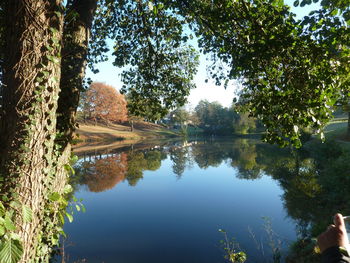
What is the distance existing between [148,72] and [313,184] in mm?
15297

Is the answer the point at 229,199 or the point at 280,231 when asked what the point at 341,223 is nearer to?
the point at 280,231

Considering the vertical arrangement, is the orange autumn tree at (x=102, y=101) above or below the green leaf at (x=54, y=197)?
above

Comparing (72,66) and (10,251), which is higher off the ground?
(72,66)

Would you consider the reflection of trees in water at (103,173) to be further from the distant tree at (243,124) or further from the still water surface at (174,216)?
the distant tree at (243,124)

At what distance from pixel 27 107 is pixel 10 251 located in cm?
158

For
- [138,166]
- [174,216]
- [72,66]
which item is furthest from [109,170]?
[72,66]

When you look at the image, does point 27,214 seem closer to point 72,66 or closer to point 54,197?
point 54,197

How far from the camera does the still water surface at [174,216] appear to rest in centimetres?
1010

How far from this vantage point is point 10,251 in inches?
93.1

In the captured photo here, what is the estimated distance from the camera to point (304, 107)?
4273 mm

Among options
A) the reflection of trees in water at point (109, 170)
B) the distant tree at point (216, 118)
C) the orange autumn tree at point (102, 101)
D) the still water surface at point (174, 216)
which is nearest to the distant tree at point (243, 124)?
the distant tree at point (216, 118)

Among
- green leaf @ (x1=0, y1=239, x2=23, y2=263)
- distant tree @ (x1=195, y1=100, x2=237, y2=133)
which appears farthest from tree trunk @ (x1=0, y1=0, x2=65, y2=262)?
distant tree @ (x1=195, y1=100, x2=237, y2=133)

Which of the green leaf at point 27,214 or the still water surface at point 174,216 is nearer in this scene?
the green leaf at point 27,214

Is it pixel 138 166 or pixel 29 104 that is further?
pixel 138 166
